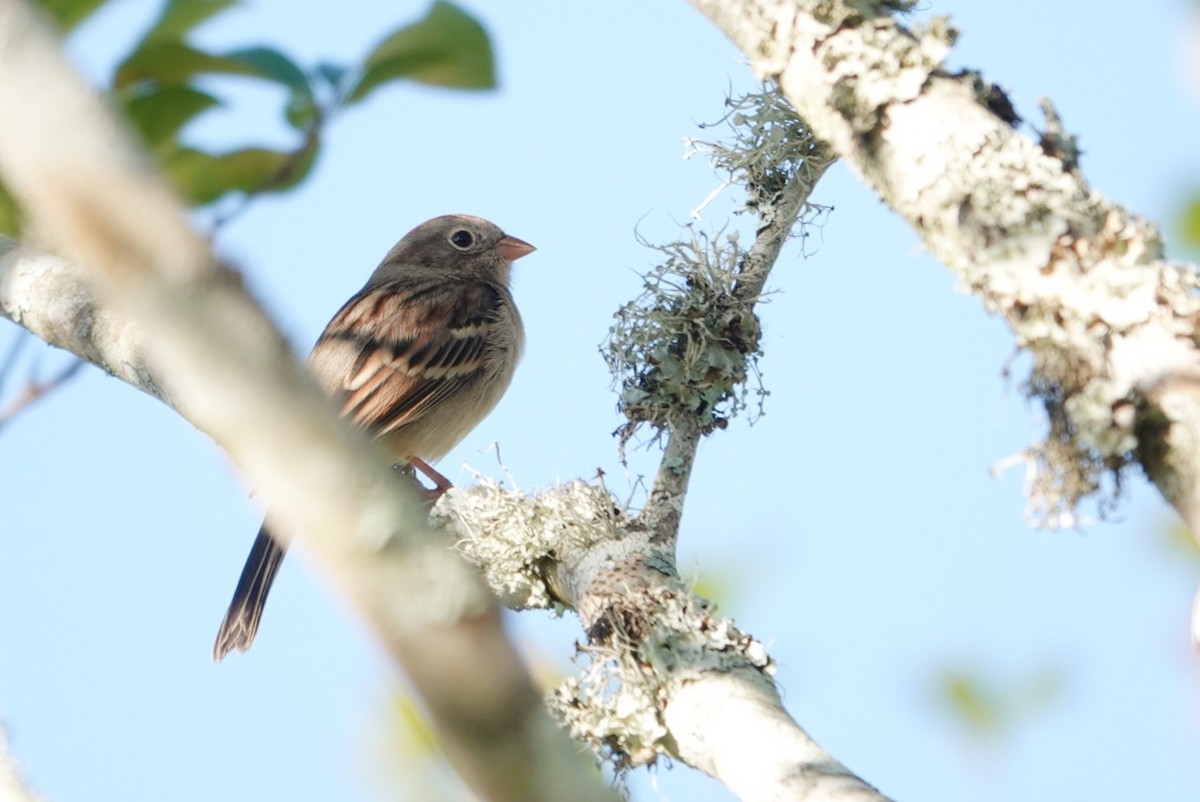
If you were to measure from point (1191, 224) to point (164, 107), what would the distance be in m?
2.71

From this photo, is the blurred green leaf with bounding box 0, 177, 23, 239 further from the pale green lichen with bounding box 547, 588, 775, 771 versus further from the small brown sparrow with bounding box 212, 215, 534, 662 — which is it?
the small brown sparrow with bounding box 212, 215, 534, 662

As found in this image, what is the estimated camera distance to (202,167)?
1.97m

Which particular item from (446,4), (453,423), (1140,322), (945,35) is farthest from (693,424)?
(453,423)

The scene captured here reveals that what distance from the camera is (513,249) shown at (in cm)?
830

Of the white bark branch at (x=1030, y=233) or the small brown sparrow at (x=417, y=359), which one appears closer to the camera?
the white bark branch at (x=1030, y=233)

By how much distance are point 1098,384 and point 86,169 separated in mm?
1431

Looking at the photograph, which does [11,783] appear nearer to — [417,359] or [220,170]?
[220,170]

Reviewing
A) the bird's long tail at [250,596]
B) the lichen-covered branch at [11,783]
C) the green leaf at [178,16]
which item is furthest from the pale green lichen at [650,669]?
the bird's long tail at [250,596]

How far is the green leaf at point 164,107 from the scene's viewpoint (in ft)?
5.93

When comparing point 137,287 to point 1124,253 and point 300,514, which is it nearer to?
point 300,514

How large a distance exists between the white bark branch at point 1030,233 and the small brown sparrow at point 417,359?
3925 millimetres

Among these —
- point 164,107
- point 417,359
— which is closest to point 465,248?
point 417,359

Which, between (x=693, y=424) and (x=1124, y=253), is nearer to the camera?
(x=1124, y=253)

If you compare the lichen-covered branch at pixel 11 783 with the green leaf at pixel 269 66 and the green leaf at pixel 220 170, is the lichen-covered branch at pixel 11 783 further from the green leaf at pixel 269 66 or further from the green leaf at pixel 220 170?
the green leaf at pixel 269 66
